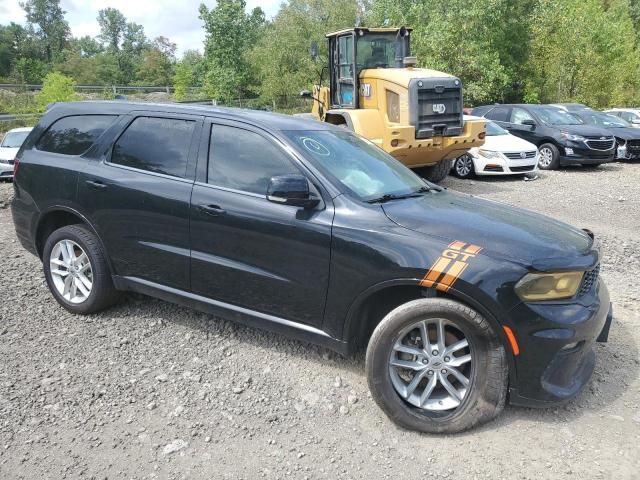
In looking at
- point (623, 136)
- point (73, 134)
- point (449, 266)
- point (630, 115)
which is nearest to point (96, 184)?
point (73, 134)

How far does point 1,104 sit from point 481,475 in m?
36.9

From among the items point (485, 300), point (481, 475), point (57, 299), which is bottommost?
point (481, 475)

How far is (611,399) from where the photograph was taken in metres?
3.52

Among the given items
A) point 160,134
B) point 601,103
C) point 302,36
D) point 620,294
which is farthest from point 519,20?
point 160,134

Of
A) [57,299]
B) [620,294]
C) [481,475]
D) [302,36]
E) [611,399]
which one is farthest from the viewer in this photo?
[302,36]

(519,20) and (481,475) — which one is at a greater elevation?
(519,20)

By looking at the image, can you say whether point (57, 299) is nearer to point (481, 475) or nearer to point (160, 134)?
point (160, 134)

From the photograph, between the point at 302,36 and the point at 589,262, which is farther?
the point at 302,36

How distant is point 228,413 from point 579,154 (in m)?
13.1

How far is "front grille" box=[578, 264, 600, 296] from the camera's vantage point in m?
3.14

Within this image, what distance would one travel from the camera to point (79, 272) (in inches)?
178

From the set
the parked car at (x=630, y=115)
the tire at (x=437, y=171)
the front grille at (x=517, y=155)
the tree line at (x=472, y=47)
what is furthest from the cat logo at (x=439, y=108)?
the parked car at (x=630, y=115)

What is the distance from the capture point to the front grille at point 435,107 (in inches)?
394

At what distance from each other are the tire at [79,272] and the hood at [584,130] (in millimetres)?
12841
